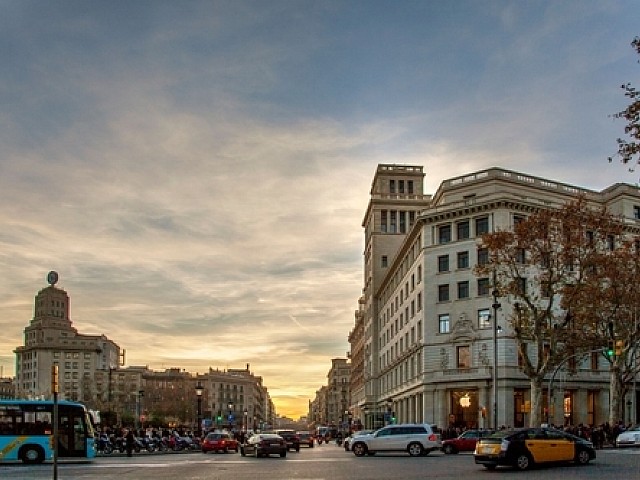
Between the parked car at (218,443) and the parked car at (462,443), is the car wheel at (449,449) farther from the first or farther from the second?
the parked car at (218,443)

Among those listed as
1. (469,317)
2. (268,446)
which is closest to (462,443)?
(268,446)

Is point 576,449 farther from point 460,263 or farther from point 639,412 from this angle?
point 639,412

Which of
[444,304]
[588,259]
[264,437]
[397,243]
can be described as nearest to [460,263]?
[444,304]

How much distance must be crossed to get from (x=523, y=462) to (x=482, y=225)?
44.9 m

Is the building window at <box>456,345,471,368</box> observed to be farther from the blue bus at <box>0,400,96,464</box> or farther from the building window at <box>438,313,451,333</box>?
the blue bus at <box>0,400,96,464</box>

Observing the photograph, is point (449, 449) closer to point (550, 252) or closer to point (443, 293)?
point (550, 252)

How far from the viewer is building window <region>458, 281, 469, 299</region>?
243 feet

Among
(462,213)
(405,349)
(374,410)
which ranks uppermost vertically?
(462,213)

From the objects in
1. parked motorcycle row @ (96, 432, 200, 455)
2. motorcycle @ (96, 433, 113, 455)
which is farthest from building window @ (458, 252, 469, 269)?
motorcycle @ (96, 433, 113, 455)

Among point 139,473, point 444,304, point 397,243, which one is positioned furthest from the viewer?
point 397,243

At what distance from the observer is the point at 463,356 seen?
7369 cm

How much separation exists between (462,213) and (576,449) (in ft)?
145

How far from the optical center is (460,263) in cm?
7494

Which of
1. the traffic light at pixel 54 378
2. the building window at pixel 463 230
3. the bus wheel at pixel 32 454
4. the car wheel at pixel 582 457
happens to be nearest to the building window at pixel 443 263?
the building window at pixel 463 230
